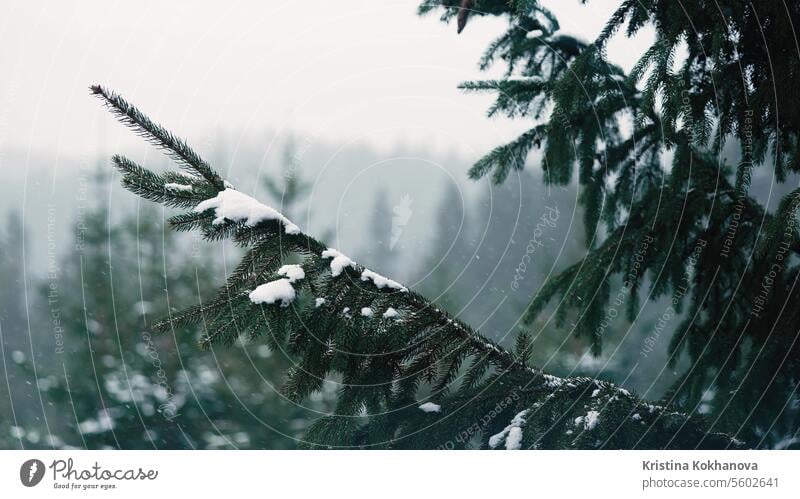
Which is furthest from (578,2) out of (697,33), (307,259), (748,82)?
(307,259)

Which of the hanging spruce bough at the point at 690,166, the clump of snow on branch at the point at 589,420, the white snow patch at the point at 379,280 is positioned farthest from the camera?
the hanging spruce bough at the point at 690,166

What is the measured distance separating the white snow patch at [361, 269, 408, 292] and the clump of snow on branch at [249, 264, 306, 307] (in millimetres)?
119

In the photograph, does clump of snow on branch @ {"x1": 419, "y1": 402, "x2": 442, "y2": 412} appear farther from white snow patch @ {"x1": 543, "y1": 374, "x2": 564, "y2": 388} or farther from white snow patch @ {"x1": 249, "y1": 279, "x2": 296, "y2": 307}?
white snow patch @ {"x1": 249, "y1": 279, "x2": 296, "y2": 307}

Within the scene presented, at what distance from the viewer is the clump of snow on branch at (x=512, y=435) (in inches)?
47.6

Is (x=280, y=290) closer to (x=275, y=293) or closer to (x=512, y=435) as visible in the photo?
(x=275, y=293)

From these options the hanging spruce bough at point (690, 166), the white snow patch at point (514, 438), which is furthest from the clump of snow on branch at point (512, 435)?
the hanging spruce bough at point (690, 166)

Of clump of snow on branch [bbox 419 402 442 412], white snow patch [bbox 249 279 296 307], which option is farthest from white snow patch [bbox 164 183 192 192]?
clump of snow on branch [bbox 419 402 442 412]

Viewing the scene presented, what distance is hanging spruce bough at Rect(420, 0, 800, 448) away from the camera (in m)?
1.53

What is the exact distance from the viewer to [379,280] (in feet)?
3.65

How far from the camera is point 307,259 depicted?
3.49 feet

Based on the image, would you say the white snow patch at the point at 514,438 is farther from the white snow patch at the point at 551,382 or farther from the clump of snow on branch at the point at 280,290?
the clump of snow on branch at the point at 280,290

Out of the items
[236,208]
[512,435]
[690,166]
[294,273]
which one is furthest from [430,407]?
[690,166]

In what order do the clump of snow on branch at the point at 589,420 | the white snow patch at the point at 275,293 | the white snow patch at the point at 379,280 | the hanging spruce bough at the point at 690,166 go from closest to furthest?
the white snow patch at the point at 275,293 → the white snow patch at the point at 379,280 → the clump of snow on branch at the point at 589,420 → the hanging spruce bough at the point at 690,166
